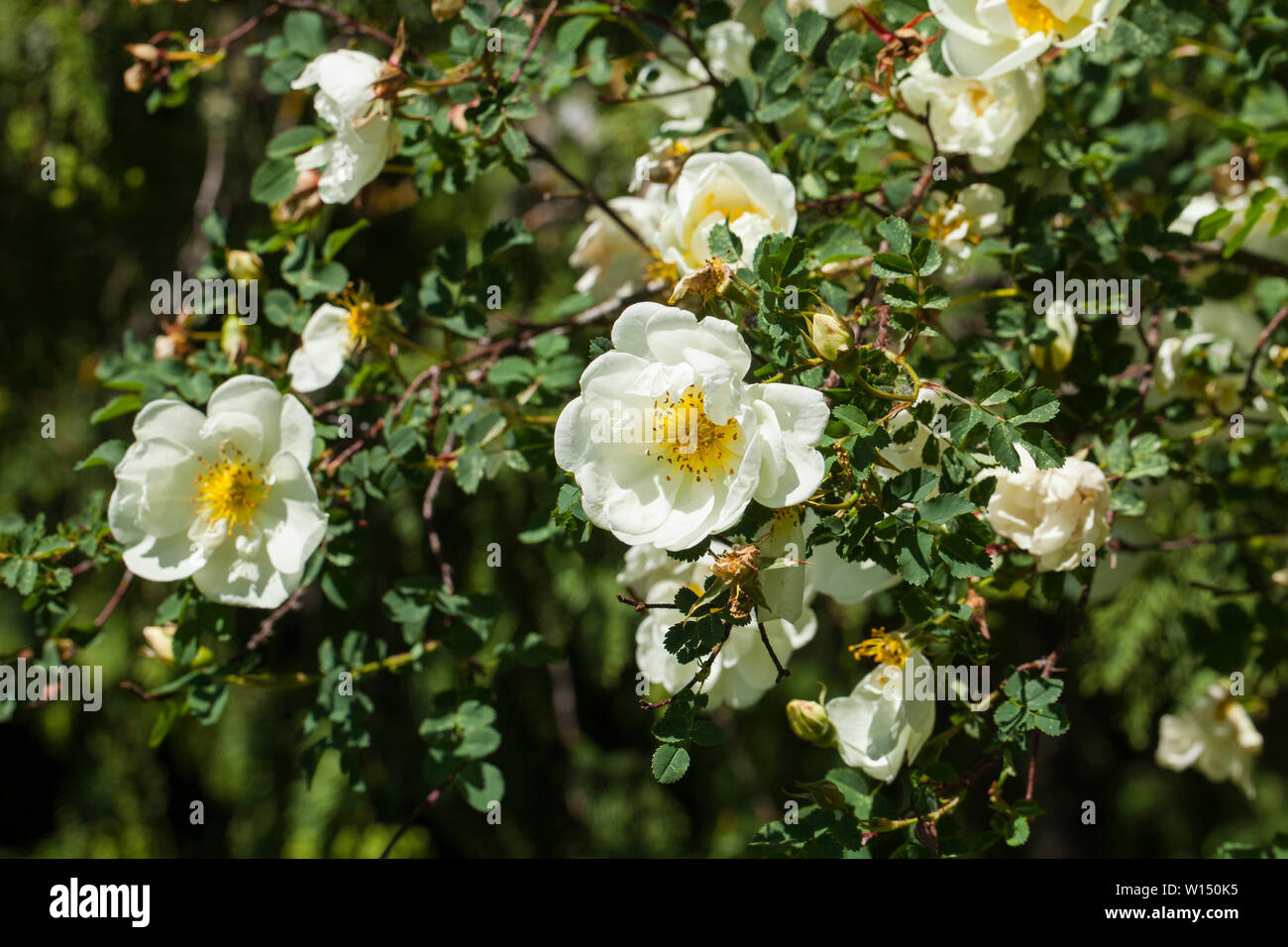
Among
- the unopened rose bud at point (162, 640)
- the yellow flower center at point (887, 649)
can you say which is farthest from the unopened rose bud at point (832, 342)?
the unopened rose bud at point (162, 640)

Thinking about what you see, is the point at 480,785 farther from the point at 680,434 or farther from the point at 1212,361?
the point at 1212,361

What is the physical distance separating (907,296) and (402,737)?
1.80m

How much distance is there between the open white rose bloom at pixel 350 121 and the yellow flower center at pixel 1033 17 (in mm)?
663

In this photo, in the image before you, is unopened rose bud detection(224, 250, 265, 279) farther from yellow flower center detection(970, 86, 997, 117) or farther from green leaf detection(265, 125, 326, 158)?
yellow flower center detection(970, 86, 997, 117)

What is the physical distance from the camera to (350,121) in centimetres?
114

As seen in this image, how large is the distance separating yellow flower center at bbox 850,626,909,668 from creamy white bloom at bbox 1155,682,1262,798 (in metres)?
0.78

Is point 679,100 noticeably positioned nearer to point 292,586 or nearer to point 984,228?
point 984,228

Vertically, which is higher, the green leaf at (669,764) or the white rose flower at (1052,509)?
the white rose flower at (1052,509)

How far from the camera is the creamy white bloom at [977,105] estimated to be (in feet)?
3.72

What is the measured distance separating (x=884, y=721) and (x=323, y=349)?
0.76 metres

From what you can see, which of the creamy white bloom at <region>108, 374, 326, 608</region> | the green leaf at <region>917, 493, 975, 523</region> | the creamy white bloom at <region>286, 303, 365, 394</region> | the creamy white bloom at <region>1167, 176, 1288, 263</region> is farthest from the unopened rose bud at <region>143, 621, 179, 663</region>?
the creamy white bloom at <region>1167, 176, 1288, 263</region>

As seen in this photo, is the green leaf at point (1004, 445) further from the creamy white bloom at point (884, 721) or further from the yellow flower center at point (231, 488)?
the yellow flower center at point (231, 488)

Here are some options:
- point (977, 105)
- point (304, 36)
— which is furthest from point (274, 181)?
point (977, 105)

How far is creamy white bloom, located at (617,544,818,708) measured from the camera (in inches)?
45.0
